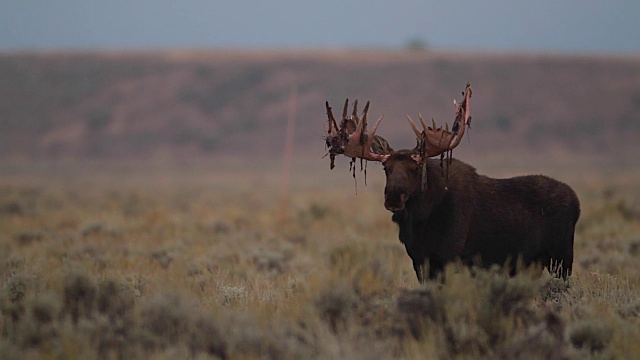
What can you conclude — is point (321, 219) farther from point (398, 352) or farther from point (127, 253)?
point (398, 352)

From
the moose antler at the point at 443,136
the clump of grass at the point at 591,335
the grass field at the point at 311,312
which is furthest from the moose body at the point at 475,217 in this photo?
the clump of grass at the point at 591,335

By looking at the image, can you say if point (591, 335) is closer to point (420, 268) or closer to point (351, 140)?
point (420, 268)

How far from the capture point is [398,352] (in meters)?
4.83

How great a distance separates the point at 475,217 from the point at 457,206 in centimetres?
23

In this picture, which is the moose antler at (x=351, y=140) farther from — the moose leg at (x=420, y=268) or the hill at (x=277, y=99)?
the hill at (x=277, y=99)

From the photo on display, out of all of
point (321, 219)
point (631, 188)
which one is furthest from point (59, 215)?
point (631, 188)

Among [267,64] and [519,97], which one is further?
[267,64]

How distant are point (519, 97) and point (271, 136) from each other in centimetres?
2118

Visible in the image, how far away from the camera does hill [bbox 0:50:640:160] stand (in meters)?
55.9

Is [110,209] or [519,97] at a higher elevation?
[519,97]

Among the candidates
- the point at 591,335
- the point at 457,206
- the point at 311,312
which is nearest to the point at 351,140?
the point at 457,206

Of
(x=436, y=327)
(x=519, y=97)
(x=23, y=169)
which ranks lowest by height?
(x=23, y=169)

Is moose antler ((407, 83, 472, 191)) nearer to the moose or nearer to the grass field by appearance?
the moose

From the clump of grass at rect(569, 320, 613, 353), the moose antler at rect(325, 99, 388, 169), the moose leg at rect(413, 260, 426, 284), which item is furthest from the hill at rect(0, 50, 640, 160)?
the clump of grass at rect(569, 320, 613, 353)
